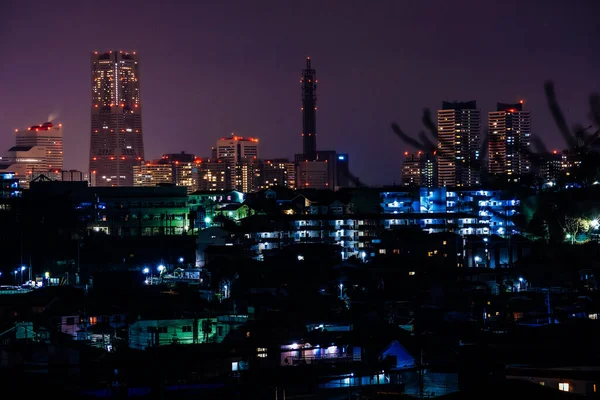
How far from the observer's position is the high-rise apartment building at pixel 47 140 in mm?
57844

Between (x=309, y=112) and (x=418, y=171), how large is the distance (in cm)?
1303

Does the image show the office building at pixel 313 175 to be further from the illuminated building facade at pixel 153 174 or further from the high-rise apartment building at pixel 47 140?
the high-rise apartment building at pixel 47 140

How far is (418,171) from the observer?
3847 cm

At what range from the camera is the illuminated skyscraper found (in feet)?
164

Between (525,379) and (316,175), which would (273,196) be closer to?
(316,175)

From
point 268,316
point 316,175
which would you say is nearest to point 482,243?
point 268,316

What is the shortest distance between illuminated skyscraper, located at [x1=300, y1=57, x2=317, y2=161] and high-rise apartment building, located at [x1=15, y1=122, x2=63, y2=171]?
1631 cm

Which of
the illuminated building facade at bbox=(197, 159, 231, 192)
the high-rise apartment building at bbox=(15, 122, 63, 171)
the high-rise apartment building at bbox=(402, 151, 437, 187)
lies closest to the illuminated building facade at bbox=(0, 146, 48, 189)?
the high-rise apartment building at bbox=(15, 122, 63, 171)

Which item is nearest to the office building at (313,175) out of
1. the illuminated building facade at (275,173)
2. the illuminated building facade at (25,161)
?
the illuminated building facade at (275,173)

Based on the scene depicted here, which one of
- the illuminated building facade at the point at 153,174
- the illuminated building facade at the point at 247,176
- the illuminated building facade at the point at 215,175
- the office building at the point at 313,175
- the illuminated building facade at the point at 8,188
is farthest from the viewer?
the illuminated building facade at the point at 153,174

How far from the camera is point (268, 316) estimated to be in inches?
414

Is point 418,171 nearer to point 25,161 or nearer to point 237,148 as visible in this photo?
point 237,148

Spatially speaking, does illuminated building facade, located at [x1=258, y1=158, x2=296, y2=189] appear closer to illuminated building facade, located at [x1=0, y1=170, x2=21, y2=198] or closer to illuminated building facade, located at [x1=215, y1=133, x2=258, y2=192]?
illuminated building facade, located at [x1=215, y1=133, x2=258, y2=192]

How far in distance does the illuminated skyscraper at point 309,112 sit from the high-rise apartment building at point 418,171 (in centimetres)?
1140
